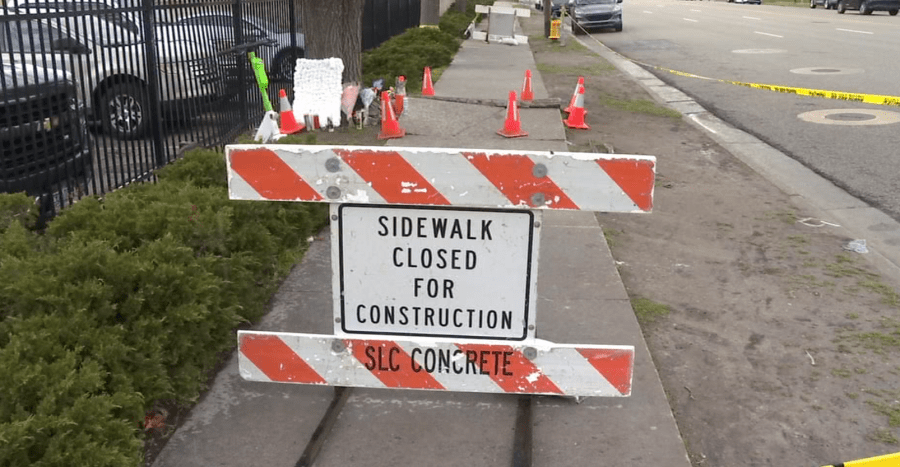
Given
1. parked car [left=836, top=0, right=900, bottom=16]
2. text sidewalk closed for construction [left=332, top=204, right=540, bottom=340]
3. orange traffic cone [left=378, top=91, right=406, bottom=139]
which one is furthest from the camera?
parked car [left=836, top=0, right=900, bottom=16]

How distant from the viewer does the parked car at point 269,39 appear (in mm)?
9277

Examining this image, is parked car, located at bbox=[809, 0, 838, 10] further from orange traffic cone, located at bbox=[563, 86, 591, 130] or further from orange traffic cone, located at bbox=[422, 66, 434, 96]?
orange traffic cone, located at bbox=[563, 86, 591, 130]

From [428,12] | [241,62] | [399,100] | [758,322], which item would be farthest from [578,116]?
[428,12]

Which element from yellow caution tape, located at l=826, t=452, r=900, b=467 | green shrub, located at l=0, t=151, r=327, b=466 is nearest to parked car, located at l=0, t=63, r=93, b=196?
green shrub, located at l=0, t=151, r=327, b=466

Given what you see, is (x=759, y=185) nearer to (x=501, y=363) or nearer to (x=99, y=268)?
(x=501, y=363)

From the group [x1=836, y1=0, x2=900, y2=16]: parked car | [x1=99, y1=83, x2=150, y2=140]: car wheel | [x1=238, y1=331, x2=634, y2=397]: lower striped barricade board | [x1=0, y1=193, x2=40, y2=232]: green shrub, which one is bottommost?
[x1=238, y1=331, x2=634, y2=397]: lower striped barricade board

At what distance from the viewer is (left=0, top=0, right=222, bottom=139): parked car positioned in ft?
18.1

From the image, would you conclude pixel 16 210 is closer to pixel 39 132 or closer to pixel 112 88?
pixel 39 132

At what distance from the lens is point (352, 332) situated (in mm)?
3801

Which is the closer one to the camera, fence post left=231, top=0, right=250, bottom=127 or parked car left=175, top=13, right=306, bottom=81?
parked car left=175, top=13, right=306, bottom=81

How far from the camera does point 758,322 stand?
503 cm

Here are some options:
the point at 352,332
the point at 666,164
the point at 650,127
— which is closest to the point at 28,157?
the point at 352,332

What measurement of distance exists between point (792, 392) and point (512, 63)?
51.5 ft

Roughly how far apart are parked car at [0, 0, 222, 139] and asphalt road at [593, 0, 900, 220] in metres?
6.32
